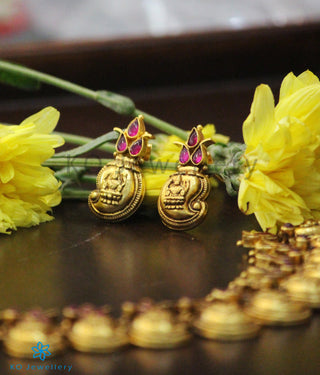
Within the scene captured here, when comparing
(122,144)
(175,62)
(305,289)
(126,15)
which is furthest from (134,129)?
(126,15)

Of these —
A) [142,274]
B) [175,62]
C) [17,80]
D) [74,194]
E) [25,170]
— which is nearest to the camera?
[142,274]

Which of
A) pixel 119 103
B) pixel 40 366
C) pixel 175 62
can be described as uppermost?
pixel 175 62

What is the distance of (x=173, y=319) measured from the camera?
0.44 meters

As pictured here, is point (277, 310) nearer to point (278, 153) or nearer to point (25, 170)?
point (278, 153)

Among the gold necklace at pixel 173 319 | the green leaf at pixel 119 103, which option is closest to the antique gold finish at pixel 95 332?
the gold necklace at pixel 173 319

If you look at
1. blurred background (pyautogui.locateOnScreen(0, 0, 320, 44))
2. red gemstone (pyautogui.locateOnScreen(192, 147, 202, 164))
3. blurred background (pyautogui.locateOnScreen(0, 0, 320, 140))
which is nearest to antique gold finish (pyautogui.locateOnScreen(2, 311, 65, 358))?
red gemstone (pyautogui.locateOnScreen(192, 147, 202, 164))

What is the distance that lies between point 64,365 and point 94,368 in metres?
0.02

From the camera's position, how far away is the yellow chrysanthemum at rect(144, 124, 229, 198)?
650mm

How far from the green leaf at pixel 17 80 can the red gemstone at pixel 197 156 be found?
1.13 ft

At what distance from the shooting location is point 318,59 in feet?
5.07

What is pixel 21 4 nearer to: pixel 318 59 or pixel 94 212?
pixel 318 59

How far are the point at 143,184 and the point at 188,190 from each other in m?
0.05

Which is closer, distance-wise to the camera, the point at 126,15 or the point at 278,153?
the point at 278,153

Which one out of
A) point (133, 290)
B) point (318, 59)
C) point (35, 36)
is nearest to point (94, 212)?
Result: point (133, 290)
